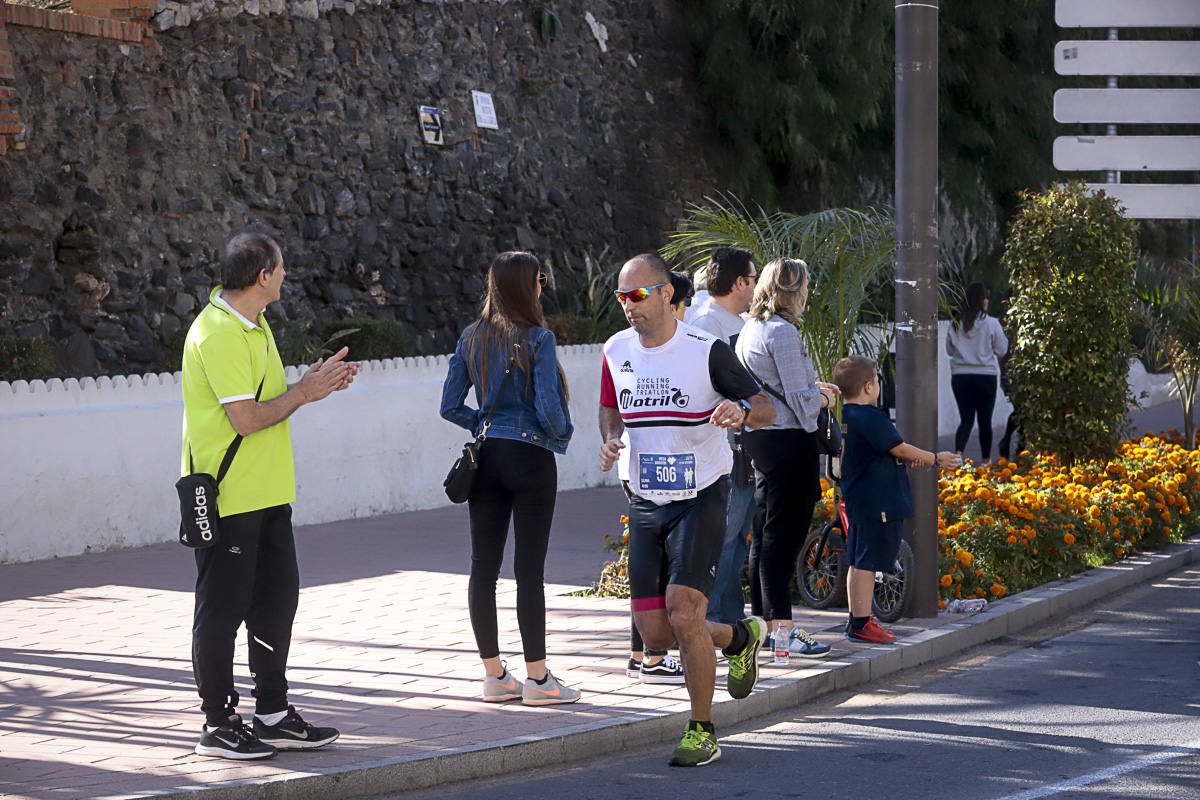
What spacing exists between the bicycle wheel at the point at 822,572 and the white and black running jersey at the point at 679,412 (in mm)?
2756

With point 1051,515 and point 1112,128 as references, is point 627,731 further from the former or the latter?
point 1112,128

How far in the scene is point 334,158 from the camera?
15.7 meters

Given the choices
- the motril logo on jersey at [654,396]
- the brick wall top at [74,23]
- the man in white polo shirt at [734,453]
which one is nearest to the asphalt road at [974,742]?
the man in white polo shirt at [734,453]

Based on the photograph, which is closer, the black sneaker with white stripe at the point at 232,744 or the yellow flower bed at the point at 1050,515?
the black sneaker with white stripe at the point at 232,744

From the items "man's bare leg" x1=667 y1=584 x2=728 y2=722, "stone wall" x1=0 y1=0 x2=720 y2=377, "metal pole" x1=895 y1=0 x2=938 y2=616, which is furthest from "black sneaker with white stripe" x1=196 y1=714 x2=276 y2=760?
"stone wall" x1=0 y1=0 x2=720 y2=377

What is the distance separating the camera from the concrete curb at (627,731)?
550 centimetres

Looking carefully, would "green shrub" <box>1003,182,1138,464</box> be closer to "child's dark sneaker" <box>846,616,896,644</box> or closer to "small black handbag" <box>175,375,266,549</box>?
"child's dark sneaker" <box>846,616,896,644</box>

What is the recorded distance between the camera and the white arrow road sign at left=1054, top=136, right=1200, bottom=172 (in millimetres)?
13727

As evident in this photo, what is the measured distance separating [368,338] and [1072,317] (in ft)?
20.0

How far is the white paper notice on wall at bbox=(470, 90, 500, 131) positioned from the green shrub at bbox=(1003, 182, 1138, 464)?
23.1 ft

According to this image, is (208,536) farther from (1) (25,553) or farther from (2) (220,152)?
(2) (220,152)

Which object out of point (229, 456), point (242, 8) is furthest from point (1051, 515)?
point (242, 8)

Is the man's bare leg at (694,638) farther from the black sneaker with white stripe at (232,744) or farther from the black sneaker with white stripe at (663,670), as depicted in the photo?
the black sneaker with white stripe at (232,744)

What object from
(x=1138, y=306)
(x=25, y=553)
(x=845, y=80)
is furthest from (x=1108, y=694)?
(x=845, y=80)
